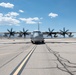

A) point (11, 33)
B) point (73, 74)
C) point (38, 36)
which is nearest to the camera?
point (73, 74)

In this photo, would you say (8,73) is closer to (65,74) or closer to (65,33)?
(65,74)

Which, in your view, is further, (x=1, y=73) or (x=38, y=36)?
(x=38, y=36)

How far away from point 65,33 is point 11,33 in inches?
1207

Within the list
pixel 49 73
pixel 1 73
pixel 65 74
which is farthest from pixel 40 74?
pixel 1 73

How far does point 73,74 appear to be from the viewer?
781cm

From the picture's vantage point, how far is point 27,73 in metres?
8.12

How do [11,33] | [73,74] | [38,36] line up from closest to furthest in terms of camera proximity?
[73,74], [38,36], [11,33]

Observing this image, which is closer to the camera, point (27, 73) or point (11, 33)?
point (27, 73)

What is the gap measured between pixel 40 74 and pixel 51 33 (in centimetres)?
10208

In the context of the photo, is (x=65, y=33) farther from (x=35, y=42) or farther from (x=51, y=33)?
(x=35, y=42)

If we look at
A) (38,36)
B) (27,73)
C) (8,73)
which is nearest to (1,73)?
(8,73)

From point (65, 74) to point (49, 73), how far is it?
2.22 ft

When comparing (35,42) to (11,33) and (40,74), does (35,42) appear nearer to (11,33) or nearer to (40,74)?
(40,74)

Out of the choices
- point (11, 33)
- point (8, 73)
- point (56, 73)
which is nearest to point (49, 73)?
point (56, 73)
